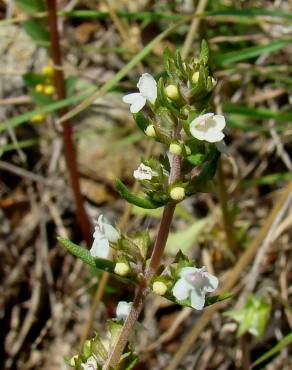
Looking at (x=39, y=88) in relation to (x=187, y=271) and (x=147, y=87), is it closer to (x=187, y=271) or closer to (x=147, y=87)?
(x=147, y=87)

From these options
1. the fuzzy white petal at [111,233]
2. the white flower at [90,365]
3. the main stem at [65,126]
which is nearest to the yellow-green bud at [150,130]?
the fuzzy white petal at [111,233]

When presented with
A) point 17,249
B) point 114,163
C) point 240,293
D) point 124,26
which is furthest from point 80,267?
point 124,26

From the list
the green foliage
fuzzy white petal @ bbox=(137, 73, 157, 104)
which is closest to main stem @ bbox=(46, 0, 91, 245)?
the green foliage

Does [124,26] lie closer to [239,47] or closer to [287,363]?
[239,47]

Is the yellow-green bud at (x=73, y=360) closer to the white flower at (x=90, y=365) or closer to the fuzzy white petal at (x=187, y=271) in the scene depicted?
the white flower at (x=90, y=365)

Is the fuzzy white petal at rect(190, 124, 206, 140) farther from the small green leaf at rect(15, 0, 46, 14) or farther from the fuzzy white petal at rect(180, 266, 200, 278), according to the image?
the small green leaf at rect(15, 0, 46, 14)

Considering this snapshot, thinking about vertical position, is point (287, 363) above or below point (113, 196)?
below

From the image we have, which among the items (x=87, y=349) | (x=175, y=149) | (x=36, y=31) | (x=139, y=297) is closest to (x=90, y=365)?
(x=87, y=349)
